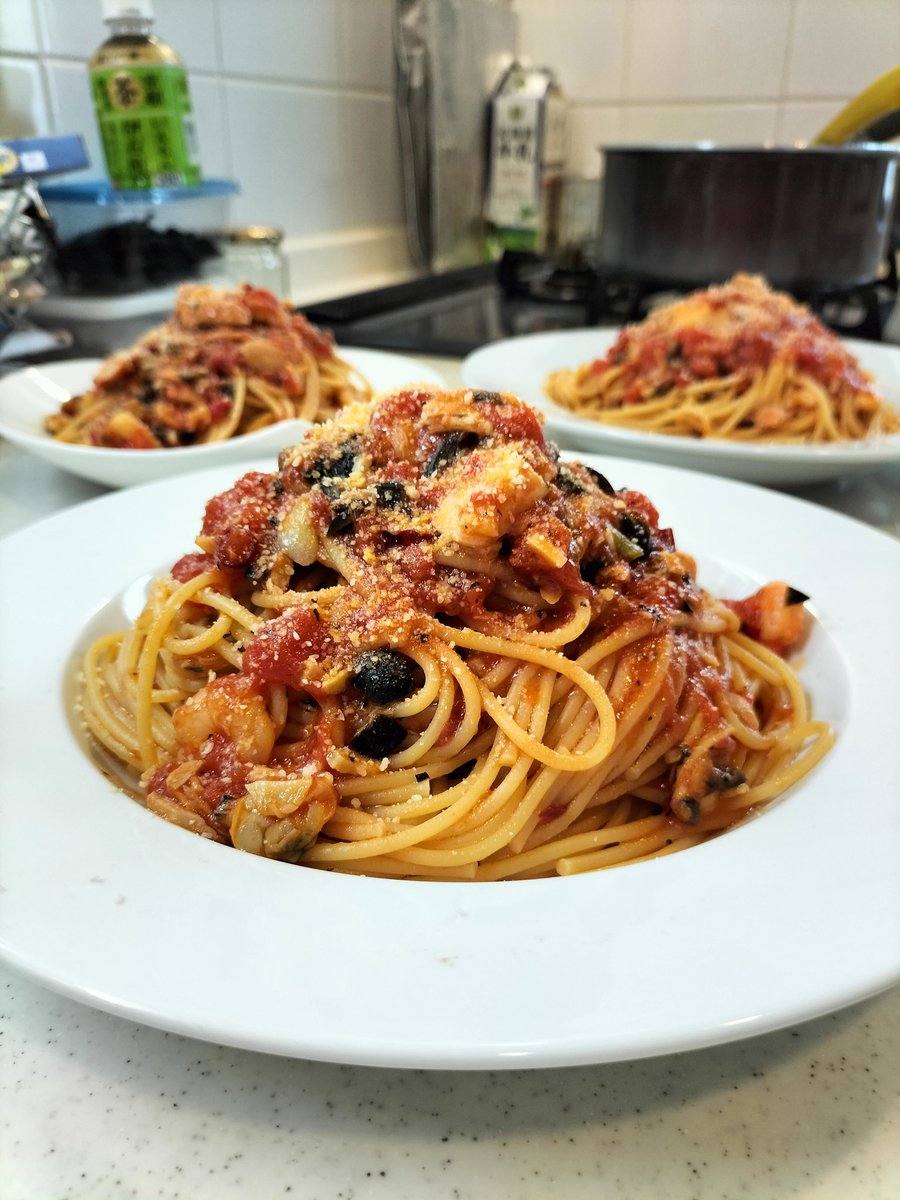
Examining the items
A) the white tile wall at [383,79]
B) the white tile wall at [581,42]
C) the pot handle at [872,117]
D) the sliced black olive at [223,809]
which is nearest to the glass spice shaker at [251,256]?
the white tile wall at [383,79]

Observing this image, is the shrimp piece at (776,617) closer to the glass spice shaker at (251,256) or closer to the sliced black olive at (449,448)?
the sliced black olive at (449,448)

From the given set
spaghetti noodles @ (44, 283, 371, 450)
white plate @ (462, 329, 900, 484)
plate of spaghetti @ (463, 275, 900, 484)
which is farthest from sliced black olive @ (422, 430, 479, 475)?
spaghetti noodles @ (44, 283, 371, 450)

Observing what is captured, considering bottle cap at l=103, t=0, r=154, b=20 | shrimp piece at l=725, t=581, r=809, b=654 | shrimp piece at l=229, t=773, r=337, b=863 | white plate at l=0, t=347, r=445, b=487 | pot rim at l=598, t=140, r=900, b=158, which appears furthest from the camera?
bottle cap at l=103, t=0, r=154, b=20

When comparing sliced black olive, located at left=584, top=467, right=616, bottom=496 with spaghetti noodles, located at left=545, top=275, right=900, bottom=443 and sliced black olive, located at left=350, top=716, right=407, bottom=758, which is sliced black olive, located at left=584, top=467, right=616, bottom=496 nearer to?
sliced black olive, located at left=350, top=716, right=407, bottom=758

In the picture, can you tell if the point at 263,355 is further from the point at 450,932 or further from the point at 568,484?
the point at 450,932

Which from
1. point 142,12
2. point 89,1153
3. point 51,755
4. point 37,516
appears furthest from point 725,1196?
point 142,12

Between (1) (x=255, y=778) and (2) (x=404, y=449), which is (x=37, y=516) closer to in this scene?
(2) (x=404, y=449)
